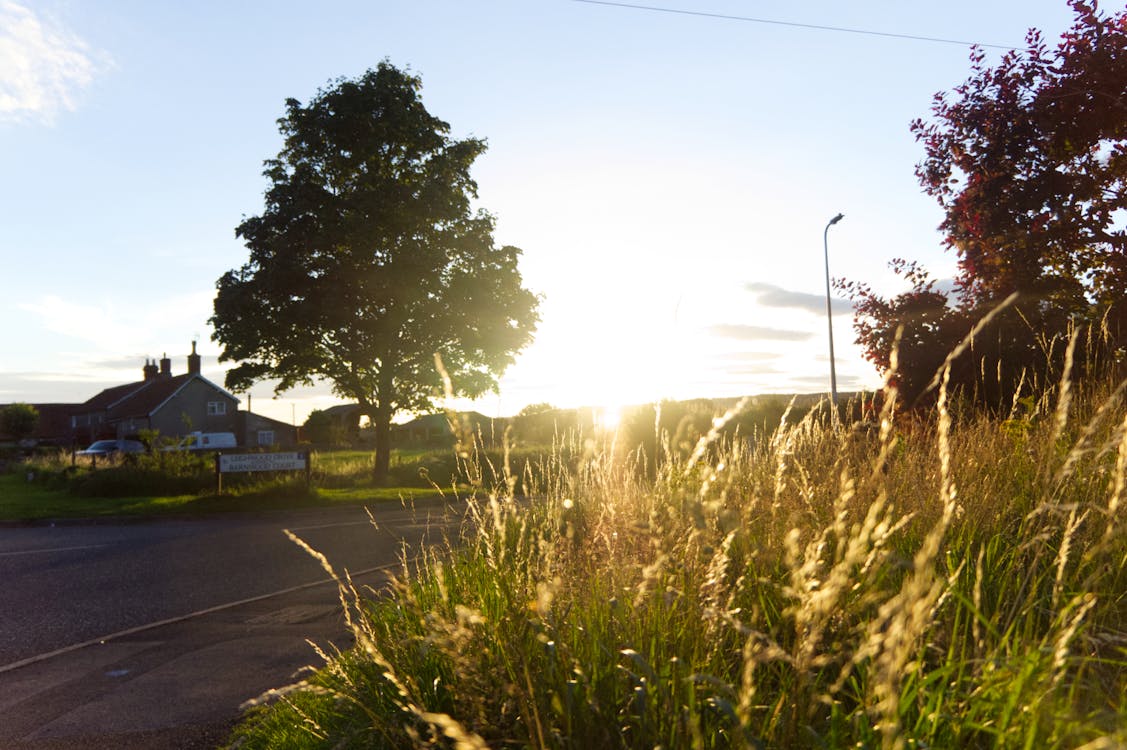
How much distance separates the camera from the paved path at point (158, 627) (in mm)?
5047

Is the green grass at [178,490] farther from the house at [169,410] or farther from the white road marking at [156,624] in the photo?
the house at [169,410]

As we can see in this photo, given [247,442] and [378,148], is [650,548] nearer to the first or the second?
[378,148]

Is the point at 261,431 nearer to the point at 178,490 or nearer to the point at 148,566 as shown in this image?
the point at 178,490

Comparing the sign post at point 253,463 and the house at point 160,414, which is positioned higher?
the house at point 160,414

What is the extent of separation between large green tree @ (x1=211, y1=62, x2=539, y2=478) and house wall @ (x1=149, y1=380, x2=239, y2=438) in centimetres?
3732

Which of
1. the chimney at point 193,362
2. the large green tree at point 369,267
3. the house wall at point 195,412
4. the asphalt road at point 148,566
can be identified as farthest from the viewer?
the chimney at point 193,362

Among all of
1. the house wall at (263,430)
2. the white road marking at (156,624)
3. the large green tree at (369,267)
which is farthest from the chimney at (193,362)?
the white road marking at (156,624)

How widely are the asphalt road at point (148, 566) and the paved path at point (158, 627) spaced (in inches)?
0.8

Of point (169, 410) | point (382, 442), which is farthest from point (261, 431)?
point (382, 442)

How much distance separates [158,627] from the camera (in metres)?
7.42

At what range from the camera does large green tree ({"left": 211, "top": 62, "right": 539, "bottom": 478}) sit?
24.2 meters

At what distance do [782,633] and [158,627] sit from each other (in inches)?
240

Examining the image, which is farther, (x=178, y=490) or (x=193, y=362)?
(x=193, y=362)

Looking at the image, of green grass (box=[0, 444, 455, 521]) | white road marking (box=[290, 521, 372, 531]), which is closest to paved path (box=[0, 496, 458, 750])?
white road marking (box=[290, 521, 372, 531])
